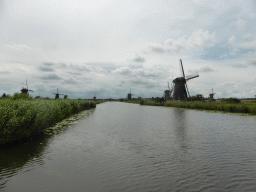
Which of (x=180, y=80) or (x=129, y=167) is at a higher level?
(x=180, y=80)

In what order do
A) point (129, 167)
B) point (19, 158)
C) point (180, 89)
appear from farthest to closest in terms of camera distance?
point (180, 89), point (19, 158), point (129, 167)

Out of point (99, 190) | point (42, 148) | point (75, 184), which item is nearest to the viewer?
point (99, 190)

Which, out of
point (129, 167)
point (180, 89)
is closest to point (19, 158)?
point (129, 167)

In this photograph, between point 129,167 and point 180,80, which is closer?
point 129,167

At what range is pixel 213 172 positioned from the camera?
4.96m

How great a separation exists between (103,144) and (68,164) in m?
2.64

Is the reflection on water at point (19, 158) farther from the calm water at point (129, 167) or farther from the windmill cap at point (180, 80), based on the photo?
the windmill cap at point (180, 80)

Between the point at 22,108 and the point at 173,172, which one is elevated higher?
the point at 22,108

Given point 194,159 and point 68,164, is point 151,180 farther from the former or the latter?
point 68,164

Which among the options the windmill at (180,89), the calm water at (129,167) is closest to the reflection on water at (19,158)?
the calm water at (129,167)

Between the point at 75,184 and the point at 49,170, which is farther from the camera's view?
the point at 49,170

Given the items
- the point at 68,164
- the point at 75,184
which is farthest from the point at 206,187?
the point at 68,164

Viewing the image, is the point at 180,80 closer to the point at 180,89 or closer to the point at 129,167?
the point at 180,89

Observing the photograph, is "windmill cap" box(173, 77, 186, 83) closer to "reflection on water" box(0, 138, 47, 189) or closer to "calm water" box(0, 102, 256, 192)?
"calm water" box(0, 102, 256, 192)
